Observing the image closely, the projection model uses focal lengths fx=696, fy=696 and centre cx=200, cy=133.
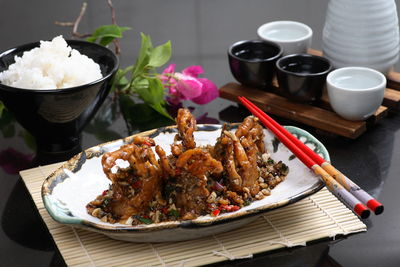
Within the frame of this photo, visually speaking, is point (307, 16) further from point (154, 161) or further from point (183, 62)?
point (154, 161)

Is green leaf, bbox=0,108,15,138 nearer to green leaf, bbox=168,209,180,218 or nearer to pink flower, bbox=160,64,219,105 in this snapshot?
pink flower, bbox=160,64,219,105

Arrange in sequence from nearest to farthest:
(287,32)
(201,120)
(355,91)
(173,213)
A: (173,213) → (355,91) → (201,120) → (287,32)

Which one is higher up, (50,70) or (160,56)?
(50,70)

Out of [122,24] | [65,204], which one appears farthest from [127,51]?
[65,204]

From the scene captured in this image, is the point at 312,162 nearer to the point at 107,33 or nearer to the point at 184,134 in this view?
the point at 184,134

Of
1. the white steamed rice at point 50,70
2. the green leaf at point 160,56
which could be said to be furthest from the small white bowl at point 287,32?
the white steamed rice at point 50,70

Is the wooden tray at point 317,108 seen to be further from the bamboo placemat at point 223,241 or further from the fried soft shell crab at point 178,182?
the fried soft shell crab at point 178,182

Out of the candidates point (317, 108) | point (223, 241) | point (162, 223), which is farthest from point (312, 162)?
point (317, 108)

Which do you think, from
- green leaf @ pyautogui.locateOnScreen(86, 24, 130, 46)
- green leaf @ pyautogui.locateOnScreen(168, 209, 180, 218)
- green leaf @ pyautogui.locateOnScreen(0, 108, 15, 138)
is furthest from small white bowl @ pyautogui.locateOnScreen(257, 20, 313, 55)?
green leaf @ pyautogui.locateOnScreen(168, 209, 180, 218)
